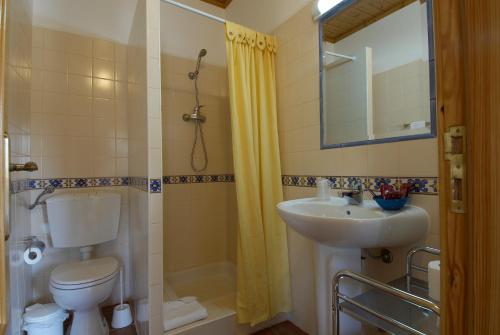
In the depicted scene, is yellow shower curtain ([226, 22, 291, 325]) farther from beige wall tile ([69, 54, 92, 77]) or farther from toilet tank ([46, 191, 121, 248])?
beige wall tile ([69, 54, 92, 77])

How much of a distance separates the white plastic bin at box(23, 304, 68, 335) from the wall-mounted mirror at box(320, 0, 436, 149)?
6.09 feet

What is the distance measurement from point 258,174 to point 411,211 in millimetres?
876

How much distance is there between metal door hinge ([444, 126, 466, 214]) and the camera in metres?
0.33

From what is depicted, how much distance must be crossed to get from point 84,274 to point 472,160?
181 cm

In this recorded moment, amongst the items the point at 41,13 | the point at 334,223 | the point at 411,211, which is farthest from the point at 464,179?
the point at 41,13

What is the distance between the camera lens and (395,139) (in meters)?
1.07

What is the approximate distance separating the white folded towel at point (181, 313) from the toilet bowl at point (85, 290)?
15.2 inches

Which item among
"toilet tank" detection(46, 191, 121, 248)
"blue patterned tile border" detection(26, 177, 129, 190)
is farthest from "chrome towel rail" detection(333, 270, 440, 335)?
"blue patterned tile border" detection(26, 177, 129, 190)

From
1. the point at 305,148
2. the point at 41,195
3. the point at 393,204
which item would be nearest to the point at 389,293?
the point at 393,204

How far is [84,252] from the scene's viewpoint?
169 cm

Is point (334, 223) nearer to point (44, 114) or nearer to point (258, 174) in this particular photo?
point (258, 174)

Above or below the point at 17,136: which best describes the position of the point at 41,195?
below

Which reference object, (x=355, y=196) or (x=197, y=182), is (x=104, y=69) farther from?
(x=355, y=196)

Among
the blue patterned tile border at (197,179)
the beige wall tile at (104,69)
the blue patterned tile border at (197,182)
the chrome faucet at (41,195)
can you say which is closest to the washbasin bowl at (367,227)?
the blue patterned tile border at (197,182)
